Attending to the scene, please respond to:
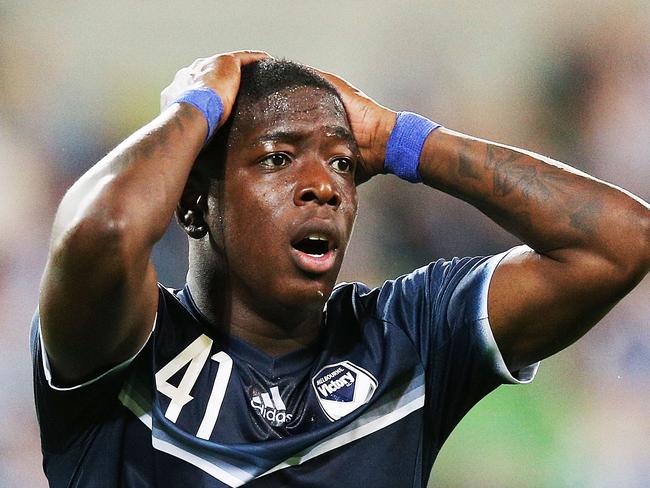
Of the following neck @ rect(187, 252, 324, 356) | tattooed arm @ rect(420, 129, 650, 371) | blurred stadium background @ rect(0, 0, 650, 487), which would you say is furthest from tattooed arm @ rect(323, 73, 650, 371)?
blurred stadium background @ rect(0, 0, 650, 487)

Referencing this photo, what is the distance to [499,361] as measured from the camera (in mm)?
2082

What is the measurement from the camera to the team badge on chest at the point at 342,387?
202cm

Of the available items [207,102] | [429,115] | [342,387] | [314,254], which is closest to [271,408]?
[342,387]

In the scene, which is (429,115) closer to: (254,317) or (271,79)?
(271,79)

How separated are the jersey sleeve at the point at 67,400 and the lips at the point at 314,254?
353 mm

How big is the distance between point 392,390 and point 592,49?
249 cm

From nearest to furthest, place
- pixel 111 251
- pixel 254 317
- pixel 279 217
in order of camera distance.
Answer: pixel 111 251
pixel 279 217
pixel 254 317

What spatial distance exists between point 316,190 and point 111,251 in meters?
0.46

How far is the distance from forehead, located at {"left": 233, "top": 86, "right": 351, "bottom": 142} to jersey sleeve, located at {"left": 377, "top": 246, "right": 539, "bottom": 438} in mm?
405

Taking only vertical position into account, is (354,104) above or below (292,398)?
above

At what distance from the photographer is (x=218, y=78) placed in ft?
6.83

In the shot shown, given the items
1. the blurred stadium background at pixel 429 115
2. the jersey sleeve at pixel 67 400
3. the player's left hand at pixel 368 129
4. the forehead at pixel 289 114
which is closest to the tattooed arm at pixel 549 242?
the player's left hand at pixel 368 129

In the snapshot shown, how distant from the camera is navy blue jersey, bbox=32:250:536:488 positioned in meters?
1.90

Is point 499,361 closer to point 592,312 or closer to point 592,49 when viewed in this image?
point 592,312
